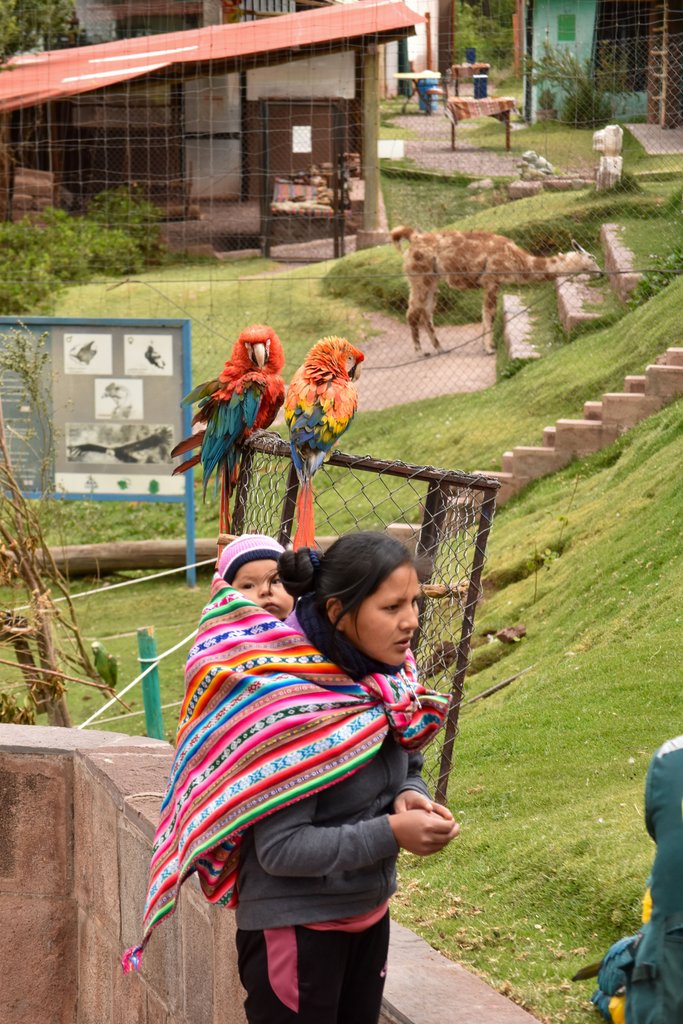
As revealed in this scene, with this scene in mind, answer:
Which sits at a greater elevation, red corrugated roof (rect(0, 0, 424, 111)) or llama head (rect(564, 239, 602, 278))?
red corrugated roof (rect(0, 0, 424, 111))

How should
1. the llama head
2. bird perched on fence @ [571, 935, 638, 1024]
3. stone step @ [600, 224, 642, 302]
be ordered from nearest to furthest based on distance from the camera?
bird perched on fence @ [571, 935, 638, 1024] → stone step @ [600, 224, 642, 302] → the llama head

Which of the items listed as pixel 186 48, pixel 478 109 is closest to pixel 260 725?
pixel 478 109

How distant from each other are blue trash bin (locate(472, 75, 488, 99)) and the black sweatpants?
1228 cm

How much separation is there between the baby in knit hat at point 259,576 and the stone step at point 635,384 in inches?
264

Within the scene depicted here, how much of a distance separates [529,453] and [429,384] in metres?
3.49

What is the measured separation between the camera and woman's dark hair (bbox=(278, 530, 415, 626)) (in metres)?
2.14

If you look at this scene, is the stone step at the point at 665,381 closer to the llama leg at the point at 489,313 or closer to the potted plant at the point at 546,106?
the llama leg at the point at 489,313

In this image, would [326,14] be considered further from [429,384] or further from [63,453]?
[63,453]

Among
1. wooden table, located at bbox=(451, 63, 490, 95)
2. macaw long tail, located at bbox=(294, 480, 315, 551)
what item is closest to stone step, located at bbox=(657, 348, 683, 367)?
macaw long tail, located at bbox=(294, 480, 315, 551)

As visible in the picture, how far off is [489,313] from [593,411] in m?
3.81

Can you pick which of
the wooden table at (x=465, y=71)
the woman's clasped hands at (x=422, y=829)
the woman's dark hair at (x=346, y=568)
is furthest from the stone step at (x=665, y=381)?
the woman's clasped hands at (x=422, y=829)

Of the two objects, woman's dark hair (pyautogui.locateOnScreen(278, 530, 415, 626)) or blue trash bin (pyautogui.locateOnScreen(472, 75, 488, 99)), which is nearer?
woman's dark hair (pyautogui.locateOnScreen(278, 530, 415, 626))

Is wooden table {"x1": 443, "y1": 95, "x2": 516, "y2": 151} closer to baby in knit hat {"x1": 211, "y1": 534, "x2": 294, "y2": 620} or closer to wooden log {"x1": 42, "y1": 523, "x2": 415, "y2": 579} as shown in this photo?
wooden log {"x1": 42, "y1": 523, "x2": 415, "y2": 579}

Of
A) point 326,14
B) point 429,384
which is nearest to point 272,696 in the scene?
point 429,384
